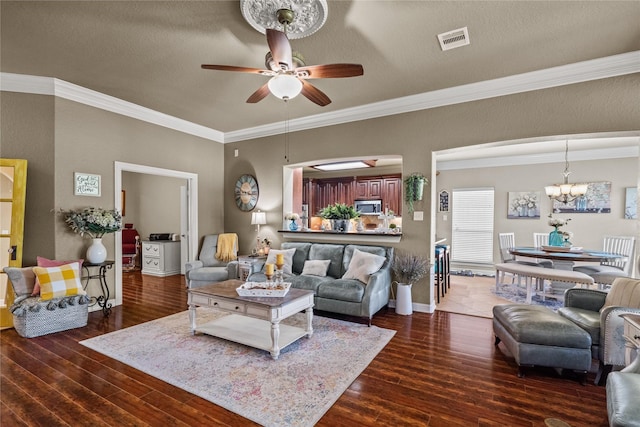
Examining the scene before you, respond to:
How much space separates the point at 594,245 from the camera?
625 centimetres

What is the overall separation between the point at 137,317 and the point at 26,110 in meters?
3.02

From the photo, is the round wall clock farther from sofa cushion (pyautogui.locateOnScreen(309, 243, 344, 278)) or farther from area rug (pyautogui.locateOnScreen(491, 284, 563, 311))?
area rug (pyautogui.locateOnScreen(491, 284, 563, 311))

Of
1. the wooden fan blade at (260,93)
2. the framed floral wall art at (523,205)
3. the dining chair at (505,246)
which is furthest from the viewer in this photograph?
the framed floral wall art at (523,205)

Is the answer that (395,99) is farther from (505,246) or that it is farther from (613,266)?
(613,266)

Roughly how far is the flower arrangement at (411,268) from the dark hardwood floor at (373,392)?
1.04 m

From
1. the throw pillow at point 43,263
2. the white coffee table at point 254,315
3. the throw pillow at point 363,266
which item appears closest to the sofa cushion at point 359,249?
the throw pillow at point 363,266

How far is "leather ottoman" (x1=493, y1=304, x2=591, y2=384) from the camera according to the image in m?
2.47

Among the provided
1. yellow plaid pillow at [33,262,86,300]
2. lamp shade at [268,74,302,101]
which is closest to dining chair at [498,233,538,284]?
lamp shade at [268,74,302,101]

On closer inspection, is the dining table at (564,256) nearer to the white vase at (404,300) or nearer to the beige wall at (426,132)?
the beige wall at (426,132)

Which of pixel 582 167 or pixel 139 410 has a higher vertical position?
pixel 582 167

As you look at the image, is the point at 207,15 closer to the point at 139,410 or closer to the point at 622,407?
the point at 139,410

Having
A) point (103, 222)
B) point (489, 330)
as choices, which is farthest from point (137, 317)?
point (489, 330)

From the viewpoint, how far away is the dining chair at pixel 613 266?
4.72 meters

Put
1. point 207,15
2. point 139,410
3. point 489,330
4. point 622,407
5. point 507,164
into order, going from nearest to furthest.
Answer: point 622,407 → point 139,410 → point 207,15 → point 489,330 → point 507,164
